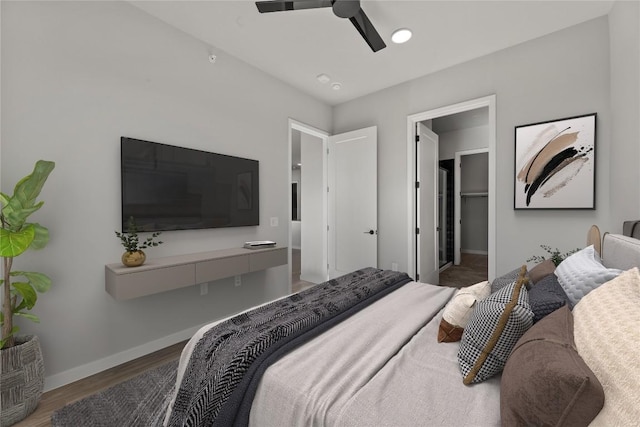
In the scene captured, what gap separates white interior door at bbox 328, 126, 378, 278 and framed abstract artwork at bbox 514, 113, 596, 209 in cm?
164

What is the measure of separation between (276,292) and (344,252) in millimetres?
1181

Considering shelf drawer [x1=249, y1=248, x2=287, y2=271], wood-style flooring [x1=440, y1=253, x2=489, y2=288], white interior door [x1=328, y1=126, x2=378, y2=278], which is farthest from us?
wood-style flooring [x1=440, y1=253, x2=489, y2=288]

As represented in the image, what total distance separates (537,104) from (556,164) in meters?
0.62

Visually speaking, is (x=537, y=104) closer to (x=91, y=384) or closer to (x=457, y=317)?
(x=457, y=317)

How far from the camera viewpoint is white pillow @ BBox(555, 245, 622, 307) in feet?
3.43

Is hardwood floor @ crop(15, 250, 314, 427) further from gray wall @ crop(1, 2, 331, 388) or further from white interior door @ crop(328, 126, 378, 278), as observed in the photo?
white interior door @ crop(328, 126, 378, 278)

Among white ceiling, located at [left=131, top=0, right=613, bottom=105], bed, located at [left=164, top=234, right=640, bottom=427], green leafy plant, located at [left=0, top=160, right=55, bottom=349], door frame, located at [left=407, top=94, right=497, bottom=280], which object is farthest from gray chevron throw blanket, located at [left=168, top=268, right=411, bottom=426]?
white ceiling, located at [left=131, top=0, right=613, bottom=105]

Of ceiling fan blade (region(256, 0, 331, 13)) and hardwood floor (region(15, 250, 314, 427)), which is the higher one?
ceiling fan blade (region(256, 0, 331, 13))

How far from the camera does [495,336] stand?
0.95 meters

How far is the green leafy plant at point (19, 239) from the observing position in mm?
1535

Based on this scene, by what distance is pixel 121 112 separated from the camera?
219cm

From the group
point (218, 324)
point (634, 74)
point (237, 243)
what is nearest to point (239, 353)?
point (218, 324)

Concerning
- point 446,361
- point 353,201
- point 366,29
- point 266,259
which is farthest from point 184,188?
point 446,361

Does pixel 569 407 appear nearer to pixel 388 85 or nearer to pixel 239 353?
pixel 239 353
